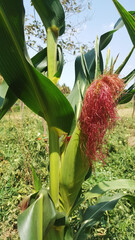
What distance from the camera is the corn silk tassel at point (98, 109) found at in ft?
1.82

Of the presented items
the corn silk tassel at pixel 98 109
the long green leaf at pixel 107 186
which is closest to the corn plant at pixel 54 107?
the corn silk tassel at pixel 98 109

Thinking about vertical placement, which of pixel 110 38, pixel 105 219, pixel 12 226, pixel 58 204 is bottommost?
pixel 105 219

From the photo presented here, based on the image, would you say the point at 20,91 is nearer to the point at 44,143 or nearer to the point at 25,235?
the point at 25,235

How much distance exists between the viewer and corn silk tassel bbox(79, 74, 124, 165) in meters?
0.55

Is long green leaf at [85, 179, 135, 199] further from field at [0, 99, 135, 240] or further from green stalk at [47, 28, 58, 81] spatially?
green stalk at [47, 28, 58, 81]

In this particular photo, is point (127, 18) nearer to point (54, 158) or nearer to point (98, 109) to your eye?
point (98, 109)

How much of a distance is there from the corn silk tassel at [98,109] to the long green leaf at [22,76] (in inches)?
1.9

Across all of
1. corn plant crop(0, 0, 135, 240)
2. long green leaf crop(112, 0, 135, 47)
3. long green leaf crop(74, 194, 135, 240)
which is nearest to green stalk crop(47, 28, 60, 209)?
corn plant crop(0, 0, 135, 240)

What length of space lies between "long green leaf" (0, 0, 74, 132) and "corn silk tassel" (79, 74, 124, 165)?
49 mm

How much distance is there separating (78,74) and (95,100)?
29cm

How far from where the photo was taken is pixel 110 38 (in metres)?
0.86

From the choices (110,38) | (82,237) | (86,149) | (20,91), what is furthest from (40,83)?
(82,237)

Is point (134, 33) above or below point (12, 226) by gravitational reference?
above

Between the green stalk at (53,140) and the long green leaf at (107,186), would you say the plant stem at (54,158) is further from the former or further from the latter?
the long green leaf at (107,186)
